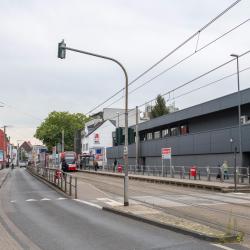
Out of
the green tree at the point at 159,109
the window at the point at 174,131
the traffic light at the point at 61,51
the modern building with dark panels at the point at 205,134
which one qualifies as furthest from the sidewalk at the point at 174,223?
the green tree at the point at 159,109

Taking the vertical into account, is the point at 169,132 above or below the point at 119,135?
above

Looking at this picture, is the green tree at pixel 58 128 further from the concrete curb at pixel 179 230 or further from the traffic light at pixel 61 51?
the concrete curb at pixel 179 230

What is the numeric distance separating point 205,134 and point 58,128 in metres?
86.7

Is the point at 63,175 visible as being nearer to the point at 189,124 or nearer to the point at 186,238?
the point at 186,238

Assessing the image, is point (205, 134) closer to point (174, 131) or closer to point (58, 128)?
point (174, 131)

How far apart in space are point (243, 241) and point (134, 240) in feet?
7.70

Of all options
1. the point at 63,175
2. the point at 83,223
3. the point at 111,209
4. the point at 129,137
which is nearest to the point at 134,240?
the point at 83,223

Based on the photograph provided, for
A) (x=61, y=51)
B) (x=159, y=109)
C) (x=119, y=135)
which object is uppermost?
(x=159, y=109)

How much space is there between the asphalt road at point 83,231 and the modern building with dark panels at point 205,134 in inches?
1029

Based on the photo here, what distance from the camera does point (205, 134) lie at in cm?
4966

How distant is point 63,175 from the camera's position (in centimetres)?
2991

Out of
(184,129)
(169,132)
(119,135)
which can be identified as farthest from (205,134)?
(119,135)

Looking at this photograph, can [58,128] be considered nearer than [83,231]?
No

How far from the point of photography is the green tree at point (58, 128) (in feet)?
436
